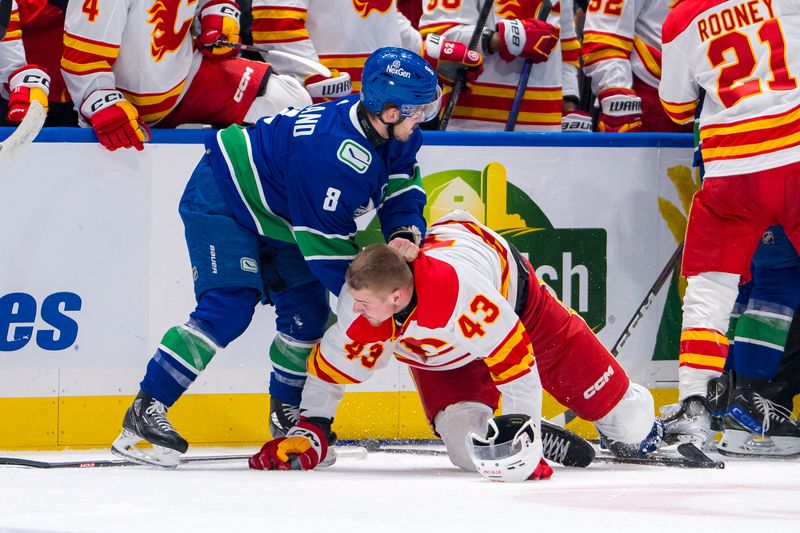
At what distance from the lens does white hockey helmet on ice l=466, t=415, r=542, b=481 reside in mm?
3279

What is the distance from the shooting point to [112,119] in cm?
421

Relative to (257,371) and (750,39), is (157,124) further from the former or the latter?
(750,39)

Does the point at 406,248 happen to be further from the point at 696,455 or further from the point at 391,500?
the point at 696,455

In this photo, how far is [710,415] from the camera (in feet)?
13.7

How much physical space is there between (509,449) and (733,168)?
4.59ft

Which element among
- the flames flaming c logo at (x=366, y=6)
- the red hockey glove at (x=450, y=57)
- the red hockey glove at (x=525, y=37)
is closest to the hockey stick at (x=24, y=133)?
the flames flaming c logo at (x=366, y=6)

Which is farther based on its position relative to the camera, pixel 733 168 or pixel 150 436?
pixel 733 168

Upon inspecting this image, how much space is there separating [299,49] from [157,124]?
547 millimetres

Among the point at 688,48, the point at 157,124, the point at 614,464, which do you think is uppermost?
the point at 688,48

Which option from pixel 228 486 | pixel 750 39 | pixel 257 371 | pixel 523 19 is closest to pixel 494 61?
pixel 523 19

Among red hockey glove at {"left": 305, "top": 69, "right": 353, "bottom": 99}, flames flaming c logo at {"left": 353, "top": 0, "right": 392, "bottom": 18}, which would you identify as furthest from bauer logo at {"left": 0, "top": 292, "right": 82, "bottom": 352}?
flames flaming c logo at {"left": 353, "top": 0, "right": 392, "bottom": 18}

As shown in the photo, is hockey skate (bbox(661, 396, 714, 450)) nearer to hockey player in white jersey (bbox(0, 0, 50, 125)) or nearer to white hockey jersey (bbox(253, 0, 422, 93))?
white hockey jersey (bbox(253, 0, 422, 93))

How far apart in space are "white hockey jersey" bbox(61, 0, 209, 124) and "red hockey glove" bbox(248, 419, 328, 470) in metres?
1.28

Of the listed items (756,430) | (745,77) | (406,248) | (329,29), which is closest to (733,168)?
(745,77)
